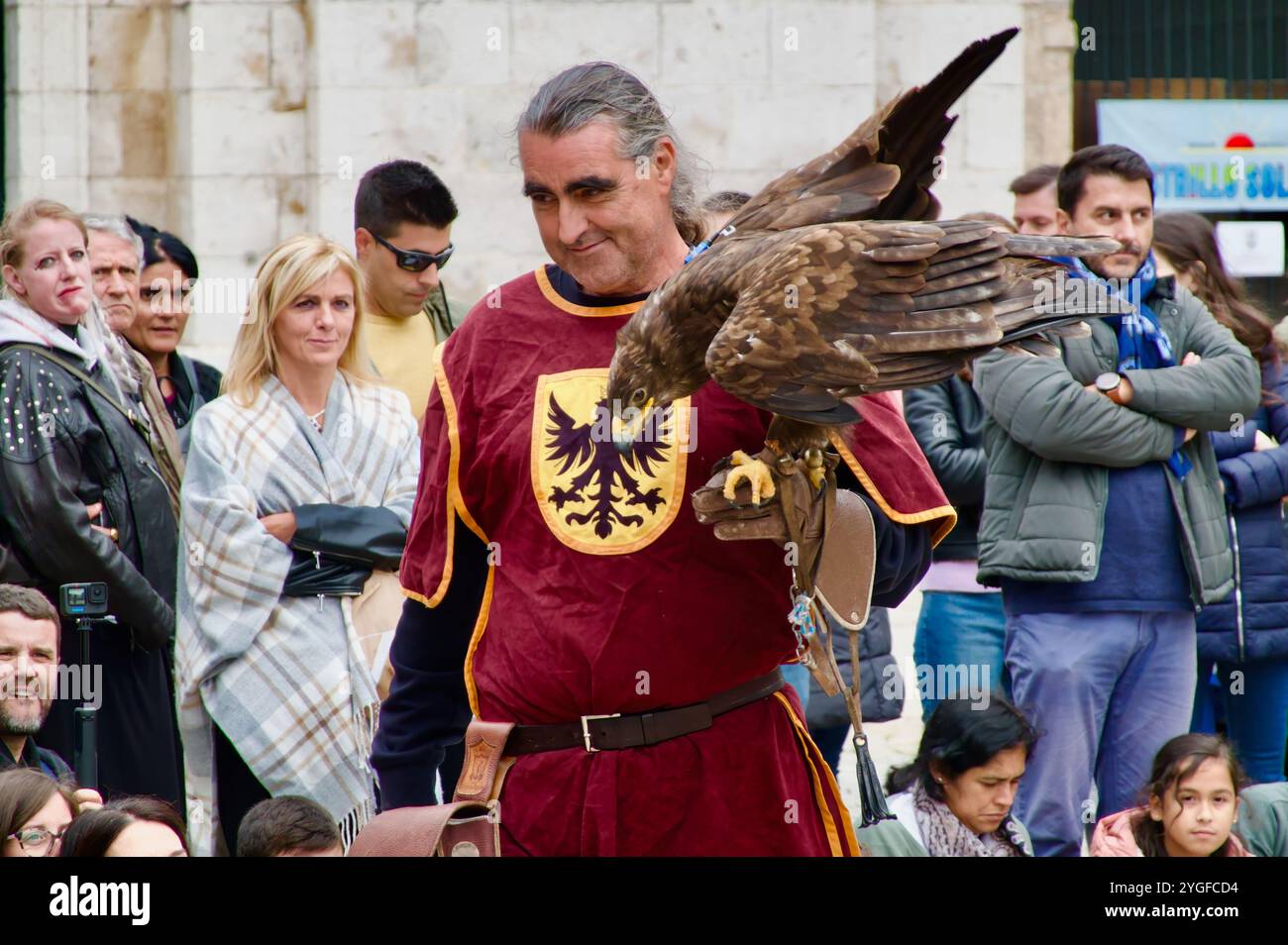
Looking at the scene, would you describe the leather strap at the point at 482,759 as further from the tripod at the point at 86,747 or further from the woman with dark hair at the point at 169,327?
the woman with dark hair at the point at 169,327

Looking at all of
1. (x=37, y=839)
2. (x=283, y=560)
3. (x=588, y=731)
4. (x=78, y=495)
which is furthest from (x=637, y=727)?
(x=78, y=495)

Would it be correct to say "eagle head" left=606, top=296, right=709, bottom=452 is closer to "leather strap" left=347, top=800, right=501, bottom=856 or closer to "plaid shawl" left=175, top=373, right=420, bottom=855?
"leather strap" left=347, top=800, right=501, bottom=856

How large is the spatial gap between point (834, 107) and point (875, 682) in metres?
3.25

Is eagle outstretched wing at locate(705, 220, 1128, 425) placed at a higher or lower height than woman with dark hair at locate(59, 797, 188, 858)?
higher

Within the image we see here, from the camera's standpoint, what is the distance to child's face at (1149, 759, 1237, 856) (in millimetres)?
4418

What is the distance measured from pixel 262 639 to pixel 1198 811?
243 cm

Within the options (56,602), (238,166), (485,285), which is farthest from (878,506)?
(238,166)

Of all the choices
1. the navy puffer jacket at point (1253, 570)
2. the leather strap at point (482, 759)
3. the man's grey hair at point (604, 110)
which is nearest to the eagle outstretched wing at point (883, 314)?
the man's grey hair at point (604, 110)

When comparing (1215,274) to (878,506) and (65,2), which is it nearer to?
(878,506)

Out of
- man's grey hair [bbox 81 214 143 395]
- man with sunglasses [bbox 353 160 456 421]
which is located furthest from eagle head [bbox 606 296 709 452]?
man with sunglasses [bbox 353 160 456 421]

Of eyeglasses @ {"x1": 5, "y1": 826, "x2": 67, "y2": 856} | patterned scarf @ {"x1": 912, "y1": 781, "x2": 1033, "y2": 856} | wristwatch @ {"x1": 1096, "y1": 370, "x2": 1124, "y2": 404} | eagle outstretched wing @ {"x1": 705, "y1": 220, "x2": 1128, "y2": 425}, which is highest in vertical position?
eagle outstretched wing @ {"x1": 705, "y1": 220, "x2": 1128, "y2": 425}

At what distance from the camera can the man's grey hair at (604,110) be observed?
9.46 feet

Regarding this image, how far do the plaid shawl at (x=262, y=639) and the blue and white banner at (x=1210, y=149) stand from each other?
5.91m

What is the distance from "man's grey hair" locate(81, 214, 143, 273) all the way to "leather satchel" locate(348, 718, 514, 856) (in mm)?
3291
